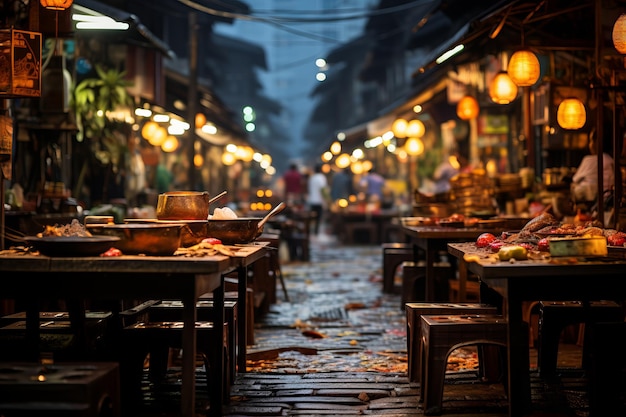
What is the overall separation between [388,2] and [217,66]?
19.8 metres

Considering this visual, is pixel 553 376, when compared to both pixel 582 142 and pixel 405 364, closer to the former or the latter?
pixel 405 364

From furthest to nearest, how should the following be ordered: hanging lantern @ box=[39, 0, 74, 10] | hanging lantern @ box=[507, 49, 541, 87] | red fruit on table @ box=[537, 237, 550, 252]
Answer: hanging lantern @ box=[507, 49, 541, 87] < hanging lantern @ box=[39, 0, 74, 10] < red fruit on table @ box=[537, 237, 550, 252]

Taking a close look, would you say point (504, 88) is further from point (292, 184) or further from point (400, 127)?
point (292, 184)

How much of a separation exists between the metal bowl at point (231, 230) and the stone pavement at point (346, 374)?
1476 mm

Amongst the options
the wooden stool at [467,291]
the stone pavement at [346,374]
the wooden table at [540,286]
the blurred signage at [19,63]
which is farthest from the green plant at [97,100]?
the wooden table at [540,286]

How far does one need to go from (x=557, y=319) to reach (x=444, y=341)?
1.88 metres

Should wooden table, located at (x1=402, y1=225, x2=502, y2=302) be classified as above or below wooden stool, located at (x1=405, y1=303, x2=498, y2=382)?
above

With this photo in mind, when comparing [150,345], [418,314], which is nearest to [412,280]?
[418,314]

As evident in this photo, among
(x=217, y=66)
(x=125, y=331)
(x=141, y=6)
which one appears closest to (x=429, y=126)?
(x=141, y=6)

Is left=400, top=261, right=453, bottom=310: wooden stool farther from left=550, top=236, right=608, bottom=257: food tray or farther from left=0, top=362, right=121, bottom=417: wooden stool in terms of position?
left=0, top=362, right=121, bottom=417: wooden stool

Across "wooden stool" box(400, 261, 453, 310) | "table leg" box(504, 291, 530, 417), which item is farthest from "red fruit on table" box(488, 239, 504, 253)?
"wooden stool" box(400, 261, 453, 310)

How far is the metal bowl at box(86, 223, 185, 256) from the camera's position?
6480 millimetres

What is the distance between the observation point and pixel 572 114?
13266 millimetres

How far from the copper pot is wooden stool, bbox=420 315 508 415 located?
2.37 metres
